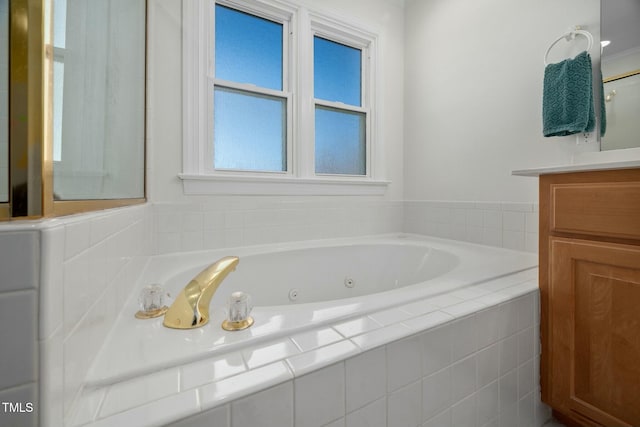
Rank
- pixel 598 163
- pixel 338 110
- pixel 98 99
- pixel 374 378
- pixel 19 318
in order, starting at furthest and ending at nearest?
pixel 338 110 < pixel 598 163 < pixel 98 99 < pixel 374 378 < pixel 19 318

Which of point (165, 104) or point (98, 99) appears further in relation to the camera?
point (165, 104)

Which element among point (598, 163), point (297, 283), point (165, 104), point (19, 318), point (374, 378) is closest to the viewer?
point (19, 318)

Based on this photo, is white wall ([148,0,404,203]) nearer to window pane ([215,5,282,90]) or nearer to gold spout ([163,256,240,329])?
window pane ([215,5,282,90])

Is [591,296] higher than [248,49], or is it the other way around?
[248,49]

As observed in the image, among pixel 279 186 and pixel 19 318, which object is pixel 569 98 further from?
pixel 19 318

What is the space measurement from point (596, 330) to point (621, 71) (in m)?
1.14

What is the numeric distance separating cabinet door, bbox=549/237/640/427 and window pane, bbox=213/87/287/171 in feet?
4.90

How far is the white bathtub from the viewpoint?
0.56m

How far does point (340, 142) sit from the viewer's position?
2.12 metres

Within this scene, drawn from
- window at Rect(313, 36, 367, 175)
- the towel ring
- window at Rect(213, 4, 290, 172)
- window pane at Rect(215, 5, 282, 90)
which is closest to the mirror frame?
window at Rect(213, 4, 290, 172)

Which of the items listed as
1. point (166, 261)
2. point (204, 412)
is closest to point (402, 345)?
point (204, 412)

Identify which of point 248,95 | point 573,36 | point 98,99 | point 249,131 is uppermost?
point 573,36

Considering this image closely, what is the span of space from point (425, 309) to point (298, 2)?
1967mm

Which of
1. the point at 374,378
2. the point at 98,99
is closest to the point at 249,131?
the point at 98,99
